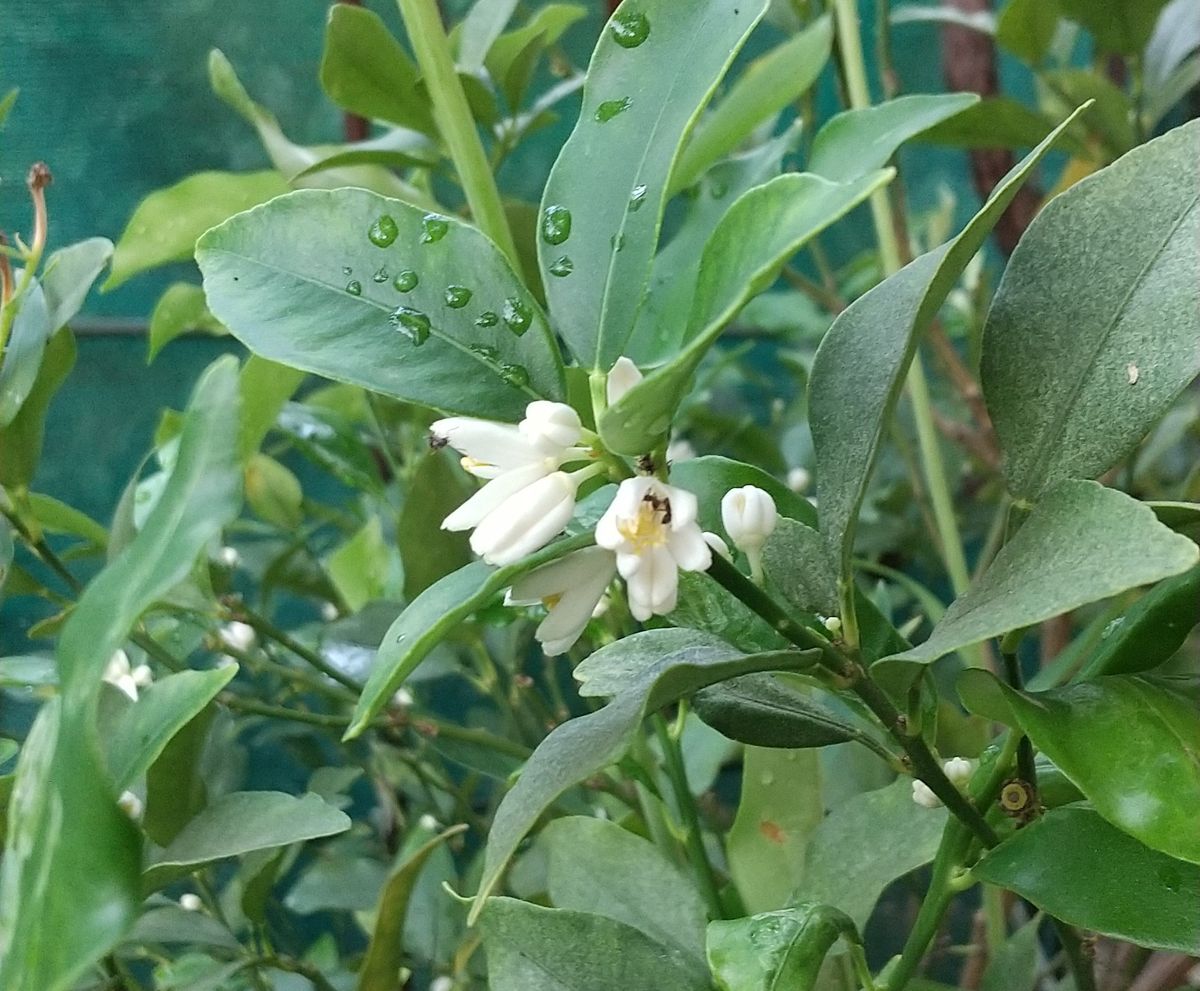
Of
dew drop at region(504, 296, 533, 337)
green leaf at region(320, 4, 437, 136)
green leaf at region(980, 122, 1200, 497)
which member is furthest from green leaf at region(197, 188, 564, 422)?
green leaf at region(320, 4, 437, 136)

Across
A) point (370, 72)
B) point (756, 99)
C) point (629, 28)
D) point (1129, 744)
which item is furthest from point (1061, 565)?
point (370, 72)

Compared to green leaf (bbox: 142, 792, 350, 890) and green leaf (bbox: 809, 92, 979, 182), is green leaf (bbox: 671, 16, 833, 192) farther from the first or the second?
green leaf (bbox: 142, 792, 350, 890)

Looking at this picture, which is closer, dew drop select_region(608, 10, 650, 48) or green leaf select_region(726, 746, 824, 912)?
dew drop select_region(608, 10, 650, 48)

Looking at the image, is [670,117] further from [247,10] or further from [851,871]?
[247,10]

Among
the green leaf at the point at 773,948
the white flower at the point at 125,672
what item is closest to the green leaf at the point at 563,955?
the green leaf at the point at 773,948

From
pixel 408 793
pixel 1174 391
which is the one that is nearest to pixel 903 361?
pixel 1174 391

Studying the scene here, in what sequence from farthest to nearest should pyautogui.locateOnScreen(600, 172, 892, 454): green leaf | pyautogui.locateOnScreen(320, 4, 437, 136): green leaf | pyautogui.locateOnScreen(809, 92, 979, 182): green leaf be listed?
pyautogui.locateOnScreen(320, 4, 437, 136): green leaf
pyautogui.locateOnScreen(809, 92, 979, 182): green leaf
pyautogui.locateOnScreen(600, 172, 892, 454): green leaf
